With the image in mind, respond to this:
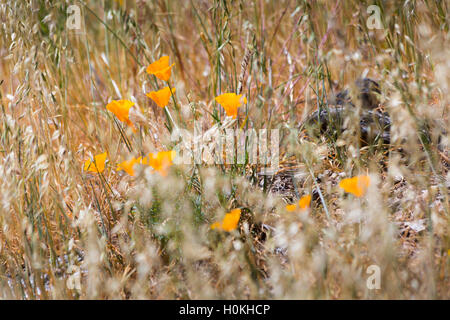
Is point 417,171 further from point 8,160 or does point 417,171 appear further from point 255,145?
point 8,160

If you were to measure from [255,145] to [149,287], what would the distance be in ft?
1.89

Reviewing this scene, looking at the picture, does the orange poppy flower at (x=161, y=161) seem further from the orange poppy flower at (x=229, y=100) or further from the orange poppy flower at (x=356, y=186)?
the orange poppy flower at (x=356, y=186)

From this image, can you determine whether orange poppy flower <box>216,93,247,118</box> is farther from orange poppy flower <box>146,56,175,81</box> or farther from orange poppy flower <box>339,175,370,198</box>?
orange poppy flower <box>339,175,370,198</box>

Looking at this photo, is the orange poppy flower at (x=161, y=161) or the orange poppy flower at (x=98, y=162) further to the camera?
the orange poppy flower at (x=98, y=162)

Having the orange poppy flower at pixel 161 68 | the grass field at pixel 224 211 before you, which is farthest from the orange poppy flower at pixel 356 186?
the orange poppy flower at pixel 161 68

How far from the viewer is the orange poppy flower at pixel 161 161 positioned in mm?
1125

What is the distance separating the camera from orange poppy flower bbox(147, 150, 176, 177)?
3.69 ft

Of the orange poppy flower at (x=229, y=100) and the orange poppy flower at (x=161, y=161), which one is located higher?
the orange poppy flower at (x=229, y=100)

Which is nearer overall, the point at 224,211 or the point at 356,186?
the point at 356,186

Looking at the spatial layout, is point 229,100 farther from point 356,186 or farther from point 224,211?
point 356,186

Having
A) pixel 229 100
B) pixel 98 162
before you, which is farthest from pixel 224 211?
pixel 98 162

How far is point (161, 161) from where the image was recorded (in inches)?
45.3
